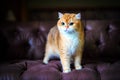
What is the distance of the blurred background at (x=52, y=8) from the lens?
326cm

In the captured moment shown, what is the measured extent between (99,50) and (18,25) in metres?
0.73

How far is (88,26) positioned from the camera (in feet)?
6.98

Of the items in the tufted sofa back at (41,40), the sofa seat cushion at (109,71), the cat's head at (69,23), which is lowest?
the sofa seat cushion at (109,71)

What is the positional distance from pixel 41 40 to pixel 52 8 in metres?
1.28

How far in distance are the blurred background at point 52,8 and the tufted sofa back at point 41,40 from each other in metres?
1.11

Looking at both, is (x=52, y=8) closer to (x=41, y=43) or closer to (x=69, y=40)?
(x=41, y=43)

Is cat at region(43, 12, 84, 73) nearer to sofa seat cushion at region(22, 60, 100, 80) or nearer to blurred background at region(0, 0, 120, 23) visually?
sofa seat cushion at region(22, 60, 100, 80)

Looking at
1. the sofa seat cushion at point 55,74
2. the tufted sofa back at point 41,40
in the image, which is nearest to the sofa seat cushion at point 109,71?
the sofa seat cushion at point 55,74

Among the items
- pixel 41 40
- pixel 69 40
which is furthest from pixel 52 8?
pixel 69 40

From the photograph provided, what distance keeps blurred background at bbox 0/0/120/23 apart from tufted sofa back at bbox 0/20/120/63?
3.65 feet

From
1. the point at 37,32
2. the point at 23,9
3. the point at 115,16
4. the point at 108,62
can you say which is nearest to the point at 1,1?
the point at 23,9

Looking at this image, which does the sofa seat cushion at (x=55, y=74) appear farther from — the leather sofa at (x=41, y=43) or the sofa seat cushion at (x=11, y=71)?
the leather sofa at (x=41, y=43)

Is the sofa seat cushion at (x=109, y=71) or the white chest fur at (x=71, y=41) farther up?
the white chest fur at (x=71, y=41)

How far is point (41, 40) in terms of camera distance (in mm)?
2107
